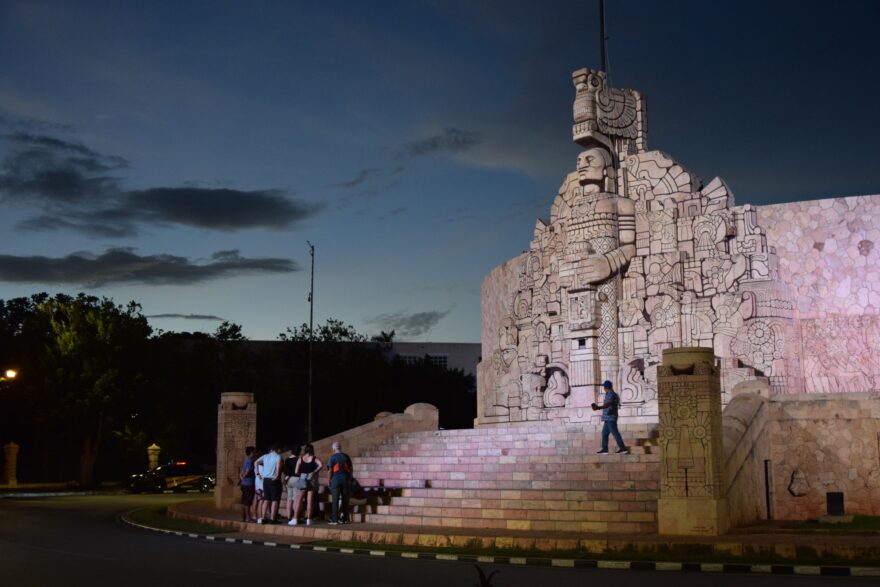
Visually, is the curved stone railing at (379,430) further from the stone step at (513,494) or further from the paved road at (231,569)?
the paved road at (231,569)

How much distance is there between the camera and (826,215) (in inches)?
912

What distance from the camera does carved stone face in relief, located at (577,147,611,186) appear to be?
85.2ft

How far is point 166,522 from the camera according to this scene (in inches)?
729

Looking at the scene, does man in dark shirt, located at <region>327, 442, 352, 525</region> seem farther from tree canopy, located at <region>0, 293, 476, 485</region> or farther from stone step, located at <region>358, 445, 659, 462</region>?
tree canopy, located at <region>0, 293, 476, 485</region>

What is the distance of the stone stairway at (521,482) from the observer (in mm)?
15344

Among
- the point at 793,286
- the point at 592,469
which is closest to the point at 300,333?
the point at 793,286

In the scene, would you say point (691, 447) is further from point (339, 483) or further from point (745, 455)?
point (339, 483)

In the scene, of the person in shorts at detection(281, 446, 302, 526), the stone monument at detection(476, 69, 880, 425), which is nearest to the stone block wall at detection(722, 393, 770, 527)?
the stone monument at detection(476, 69, 880, 425)

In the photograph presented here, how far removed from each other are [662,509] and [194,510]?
10.3 m

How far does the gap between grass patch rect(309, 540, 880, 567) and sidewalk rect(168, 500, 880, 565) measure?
0.02m

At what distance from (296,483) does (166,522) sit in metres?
3.26

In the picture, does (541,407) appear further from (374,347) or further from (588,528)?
(374,347)

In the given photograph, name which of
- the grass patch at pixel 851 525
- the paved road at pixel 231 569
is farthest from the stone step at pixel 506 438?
the paved road at pixel 231 569

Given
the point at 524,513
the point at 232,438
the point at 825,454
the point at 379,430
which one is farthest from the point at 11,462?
the point at 825,454
